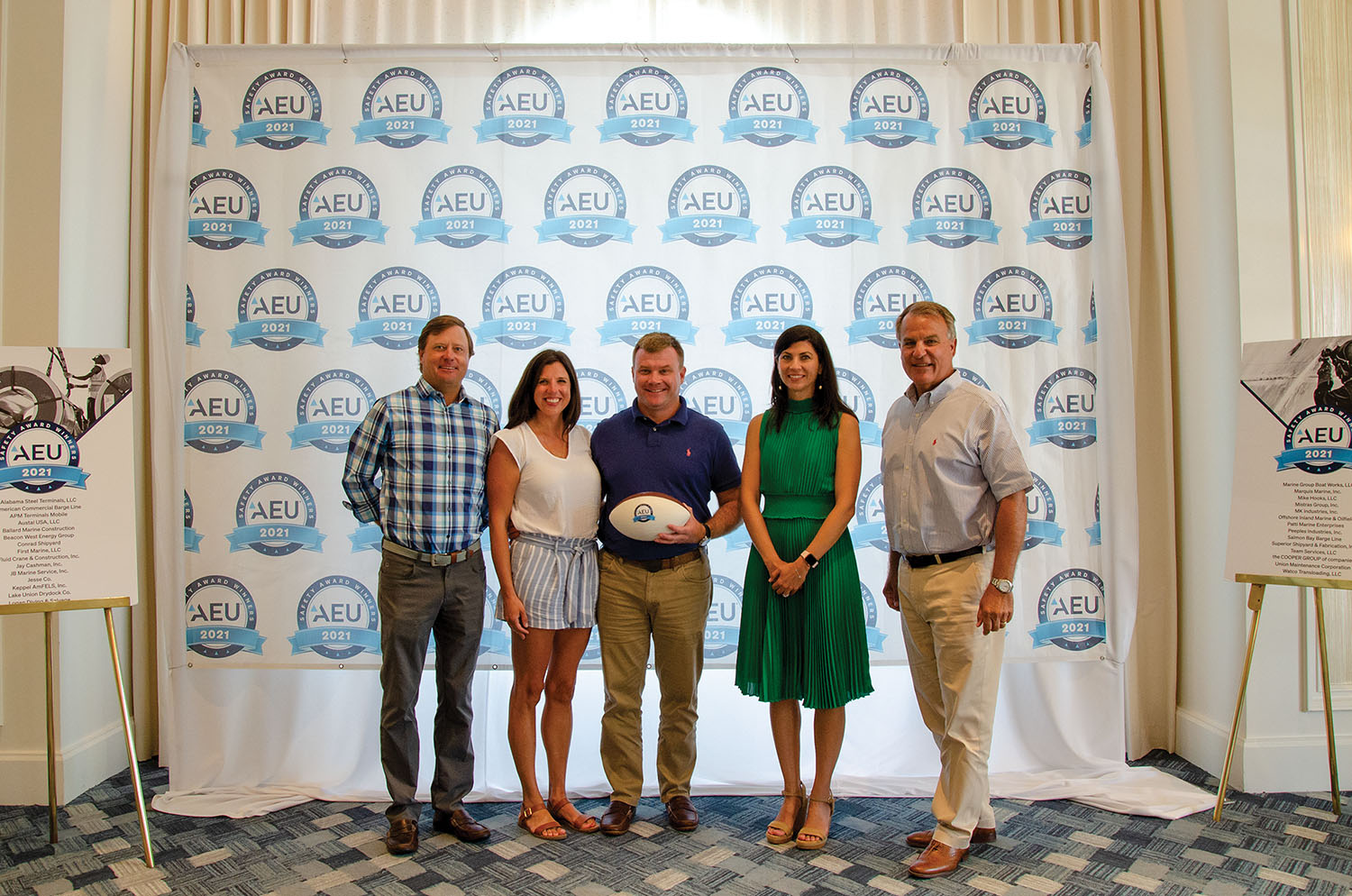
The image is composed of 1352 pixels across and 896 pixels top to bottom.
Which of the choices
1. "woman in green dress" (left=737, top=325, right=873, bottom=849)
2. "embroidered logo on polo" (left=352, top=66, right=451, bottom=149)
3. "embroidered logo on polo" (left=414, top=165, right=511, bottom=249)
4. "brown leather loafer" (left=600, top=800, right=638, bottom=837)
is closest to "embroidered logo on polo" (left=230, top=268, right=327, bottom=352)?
"embroidered logo on polo" (left=414, top=165, right=511, bottom=249)

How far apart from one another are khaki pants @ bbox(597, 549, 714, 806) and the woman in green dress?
19 centimetres

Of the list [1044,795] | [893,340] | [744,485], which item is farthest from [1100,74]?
[1044,795]

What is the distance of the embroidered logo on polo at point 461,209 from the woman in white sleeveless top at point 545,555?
2.74 feet

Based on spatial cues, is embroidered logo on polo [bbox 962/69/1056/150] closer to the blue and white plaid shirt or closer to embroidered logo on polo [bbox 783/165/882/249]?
embroidered logo on polo [bbox 783/165/882/249]

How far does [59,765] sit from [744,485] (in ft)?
8.85

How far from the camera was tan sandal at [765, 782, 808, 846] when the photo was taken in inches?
109

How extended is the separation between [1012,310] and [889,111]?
3.08ft

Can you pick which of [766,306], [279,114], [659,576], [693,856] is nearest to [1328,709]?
[693,856]

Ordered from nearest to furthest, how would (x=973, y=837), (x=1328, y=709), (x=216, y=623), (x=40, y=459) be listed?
(x=40, y=459)
(x=973, y=837)
(x=1328, y=709)
(x=216, y=623)

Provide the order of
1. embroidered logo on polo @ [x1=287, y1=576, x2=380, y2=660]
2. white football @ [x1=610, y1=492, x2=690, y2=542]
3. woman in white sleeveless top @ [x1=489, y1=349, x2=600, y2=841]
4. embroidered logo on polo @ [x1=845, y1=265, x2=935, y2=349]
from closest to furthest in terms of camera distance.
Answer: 1. white football @ [x1=610, y1=492, x2=690, y2=542]
2. woman in white sleeveless top @ [x1=489, y1=349, x2=600, y2=841]
3. embroidered logo on polo @ [x1=287, y1=576, x2=380, y2=660]
4. embroidered logo on polo @ [x1=845, y1=265, x2=935, y2=349]

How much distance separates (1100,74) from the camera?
11.5ft

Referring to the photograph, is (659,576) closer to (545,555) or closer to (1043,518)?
(545,555)

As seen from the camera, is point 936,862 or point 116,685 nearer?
point 936,862

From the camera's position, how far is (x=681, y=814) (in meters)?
2.89
